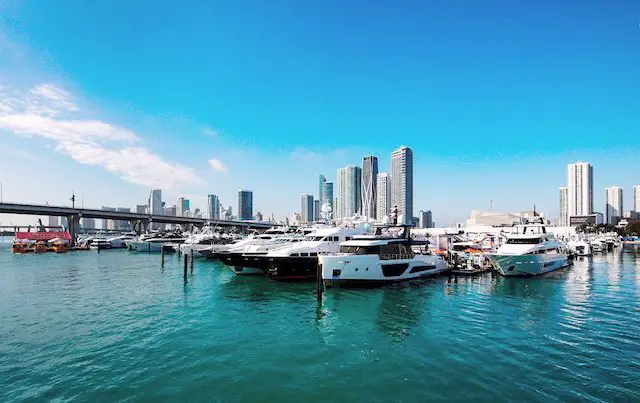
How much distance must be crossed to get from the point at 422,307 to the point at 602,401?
15940mm

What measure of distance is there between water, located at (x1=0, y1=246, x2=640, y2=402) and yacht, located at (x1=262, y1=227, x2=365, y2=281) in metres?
5.63

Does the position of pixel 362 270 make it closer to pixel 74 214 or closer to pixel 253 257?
pixel 253 257

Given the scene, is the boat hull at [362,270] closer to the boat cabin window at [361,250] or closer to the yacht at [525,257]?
the boat cabin window at [361,250]

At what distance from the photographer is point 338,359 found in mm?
17375

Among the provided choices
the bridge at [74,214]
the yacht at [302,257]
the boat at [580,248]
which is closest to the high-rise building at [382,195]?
the boat at [580,248]

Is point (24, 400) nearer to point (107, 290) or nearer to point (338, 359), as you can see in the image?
point (338, 359)

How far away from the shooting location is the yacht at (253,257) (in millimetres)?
44362

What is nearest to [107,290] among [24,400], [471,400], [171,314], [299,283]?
[171,314]

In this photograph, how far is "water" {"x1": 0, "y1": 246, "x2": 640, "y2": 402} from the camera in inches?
556

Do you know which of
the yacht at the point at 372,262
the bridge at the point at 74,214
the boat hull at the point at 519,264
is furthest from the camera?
the bridge at the point at 74,214

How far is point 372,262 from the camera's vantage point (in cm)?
3681

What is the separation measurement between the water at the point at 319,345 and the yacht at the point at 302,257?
563 cm

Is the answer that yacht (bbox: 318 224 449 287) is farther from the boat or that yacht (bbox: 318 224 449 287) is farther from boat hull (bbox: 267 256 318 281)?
the boat

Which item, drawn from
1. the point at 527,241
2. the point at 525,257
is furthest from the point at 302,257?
the point at 527,241
